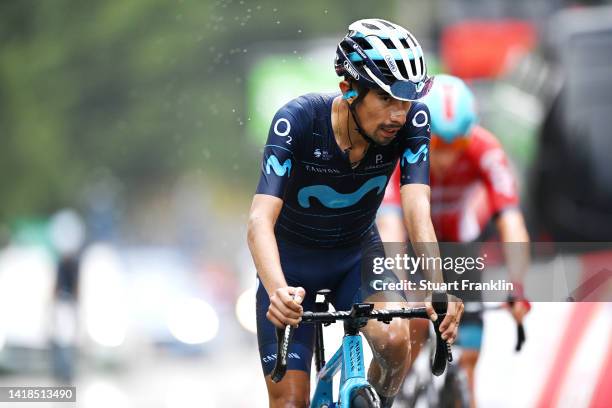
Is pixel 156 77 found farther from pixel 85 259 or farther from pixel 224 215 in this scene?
pixel 85 259

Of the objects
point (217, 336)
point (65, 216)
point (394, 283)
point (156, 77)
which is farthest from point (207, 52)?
point (394, 283)

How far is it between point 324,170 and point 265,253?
0.74m

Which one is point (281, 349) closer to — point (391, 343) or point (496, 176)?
point (391, 343)

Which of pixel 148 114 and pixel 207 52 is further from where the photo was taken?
pixel 207 52

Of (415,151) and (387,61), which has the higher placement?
(387,61)

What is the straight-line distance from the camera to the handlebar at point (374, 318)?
5.76 meters

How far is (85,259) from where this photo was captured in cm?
1952

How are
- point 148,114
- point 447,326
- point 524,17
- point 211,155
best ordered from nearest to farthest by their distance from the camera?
point 447,326 < point 524,17 < point 148,114 < point 211,155

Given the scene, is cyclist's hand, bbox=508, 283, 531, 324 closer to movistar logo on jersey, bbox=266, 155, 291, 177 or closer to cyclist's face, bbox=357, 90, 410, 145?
cyclist's face, bbox=357, 90, 410, 145

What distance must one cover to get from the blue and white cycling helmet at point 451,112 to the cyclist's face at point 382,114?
6.34ft

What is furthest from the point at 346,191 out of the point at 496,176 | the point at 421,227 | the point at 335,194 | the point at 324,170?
the point at 496,176

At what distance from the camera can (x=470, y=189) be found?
8867mm

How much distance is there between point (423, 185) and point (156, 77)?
43781mm

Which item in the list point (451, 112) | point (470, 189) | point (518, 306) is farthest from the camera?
point (470, 189)
